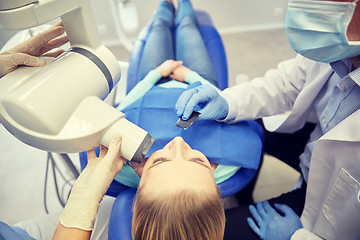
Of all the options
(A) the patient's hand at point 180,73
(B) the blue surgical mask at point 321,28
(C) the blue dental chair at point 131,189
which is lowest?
(C) the blue dental chair at point 131,189

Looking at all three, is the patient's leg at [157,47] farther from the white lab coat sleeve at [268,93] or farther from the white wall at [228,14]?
the white wall at [228,14]

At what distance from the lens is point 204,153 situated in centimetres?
98

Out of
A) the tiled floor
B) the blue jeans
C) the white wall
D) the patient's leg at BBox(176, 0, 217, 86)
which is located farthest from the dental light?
the white wall

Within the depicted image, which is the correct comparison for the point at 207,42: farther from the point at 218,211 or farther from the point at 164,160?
the point at 218,211

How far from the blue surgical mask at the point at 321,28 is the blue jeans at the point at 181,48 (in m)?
0.65

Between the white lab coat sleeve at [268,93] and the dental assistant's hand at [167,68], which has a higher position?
the dental assistant's hand at [167,68]

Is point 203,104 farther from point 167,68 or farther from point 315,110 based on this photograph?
point 315,110

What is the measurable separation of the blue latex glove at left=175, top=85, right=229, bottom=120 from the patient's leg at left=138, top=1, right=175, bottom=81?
0.52 meters

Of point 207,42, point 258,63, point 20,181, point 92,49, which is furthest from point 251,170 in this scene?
point 258,63

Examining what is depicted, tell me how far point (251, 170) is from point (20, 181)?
5.19 ft

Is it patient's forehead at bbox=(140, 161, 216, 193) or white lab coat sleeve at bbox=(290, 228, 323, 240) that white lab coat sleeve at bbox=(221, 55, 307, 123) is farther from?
white lab coat sleeve at bbox=(290, 228, 323, 240)

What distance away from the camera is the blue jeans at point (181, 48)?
144 centimetres

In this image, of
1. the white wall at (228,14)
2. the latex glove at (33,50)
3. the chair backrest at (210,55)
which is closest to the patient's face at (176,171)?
the latex glove at (33,50)

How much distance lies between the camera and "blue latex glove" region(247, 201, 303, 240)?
986 millimetres
